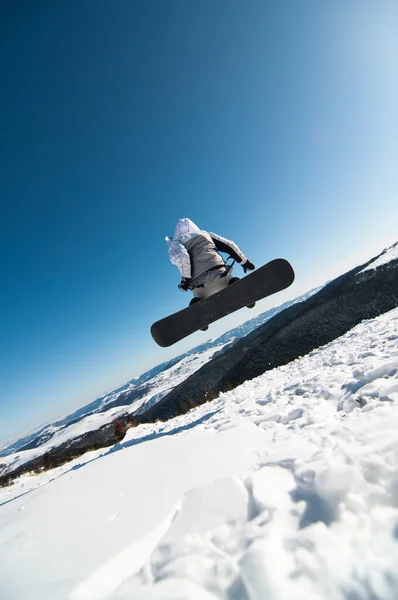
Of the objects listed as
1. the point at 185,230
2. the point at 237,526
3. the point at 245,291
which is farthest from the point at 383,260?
the point at 237,526

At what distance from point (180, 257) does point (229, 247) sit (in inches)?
54.6

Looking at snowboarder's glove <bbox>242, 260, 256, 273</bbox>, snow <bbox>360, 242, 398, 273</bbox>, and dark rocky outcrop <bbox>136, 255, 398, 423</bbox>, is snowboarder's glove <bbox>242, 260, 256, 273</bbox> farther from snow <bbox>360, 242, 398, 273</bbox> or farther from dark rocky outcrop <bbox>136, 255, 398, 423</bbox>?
snow <bbox>360, 242, 398, 273</bbox>

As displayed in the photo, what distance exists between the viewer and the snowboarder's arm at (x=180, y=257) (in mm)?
5320

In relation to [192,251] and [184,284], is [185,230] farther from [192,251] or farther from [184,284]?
[184,284]

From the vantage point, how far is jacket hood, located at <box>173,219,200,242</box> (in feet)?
18.3

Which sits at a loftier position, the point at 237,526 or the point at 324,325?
the point at 237,526

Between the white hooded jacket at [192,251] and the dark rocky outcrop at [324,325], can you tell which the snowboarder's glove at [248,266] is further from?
the dark rocky outcrop at [324,325]

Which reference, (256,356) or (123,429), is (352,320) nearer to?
(256,356)

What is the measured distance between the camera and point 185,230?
5629mm

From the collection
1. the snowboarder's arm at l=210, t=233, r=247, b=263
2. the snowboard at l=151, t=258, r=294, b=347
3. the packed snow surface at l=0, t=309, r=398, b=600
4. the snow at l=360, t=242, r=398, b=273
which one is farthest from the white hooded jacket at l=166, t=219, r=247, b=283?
the snow at l=360, t=242, r=398, b=273

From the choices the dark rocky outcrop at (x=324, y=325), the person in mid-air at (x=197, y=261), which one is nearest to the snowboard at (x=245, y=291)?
the person in mid-air at (x=197, y=261)

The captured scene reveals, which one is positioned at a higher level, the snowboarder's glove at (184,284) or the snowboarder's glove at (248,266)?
the snowboarder's glove at (184,284)

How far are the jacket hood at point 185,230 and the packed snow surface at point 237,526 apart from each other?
4282mm

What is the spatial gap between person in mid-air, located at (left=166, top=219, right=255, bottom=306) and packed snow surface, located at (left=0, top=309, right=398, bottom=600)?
358 cm
